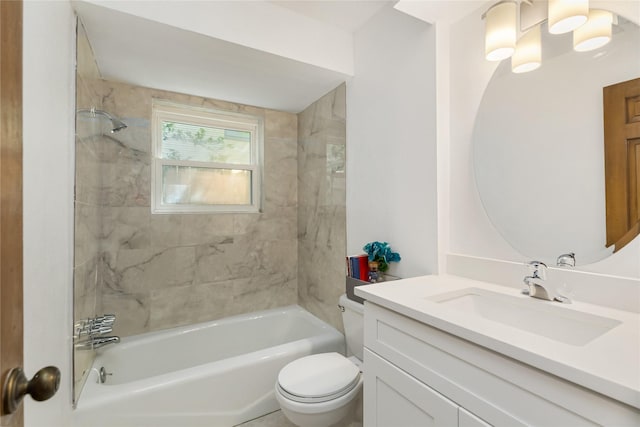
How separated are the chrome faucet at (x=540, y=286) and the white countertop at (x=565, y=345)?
0.03 meters

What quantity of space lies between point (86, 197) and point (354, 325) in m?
1.67

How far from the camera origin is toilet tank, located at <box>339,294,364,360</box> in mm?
1633

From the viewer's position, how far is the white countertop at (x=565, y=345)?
1.83 feet

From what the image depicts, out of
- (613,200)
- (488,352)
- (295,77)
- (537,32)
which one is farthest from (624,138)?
(295,77)

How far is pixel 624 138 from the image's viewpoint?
3.13 ft

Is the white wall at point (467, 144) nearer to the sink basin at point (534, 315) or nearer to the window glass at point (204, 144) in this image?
the sink basin at point (534, 315)

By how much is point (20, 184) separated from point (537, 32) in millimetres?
1687

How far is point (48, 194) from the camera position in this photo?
0.99m

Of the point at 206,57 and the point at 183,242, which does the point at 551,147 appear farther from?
the point at 183,242

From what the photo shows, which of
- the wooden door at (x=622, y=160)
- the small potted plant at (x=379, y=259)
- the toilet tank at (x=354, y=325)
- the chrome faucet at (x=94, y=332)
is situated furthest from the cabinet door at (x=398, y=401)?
the chrome faucet at (x=94, y=332)

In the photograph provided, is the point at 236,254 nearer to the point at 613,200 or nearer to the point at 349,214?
the point at 349,214

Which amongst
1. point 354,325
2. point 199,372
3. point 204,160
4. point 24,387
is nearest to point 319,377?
point 354,325

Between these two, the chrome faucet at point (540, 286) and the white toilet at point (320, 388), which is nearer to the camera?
the chrome faucet at point (540, 286)

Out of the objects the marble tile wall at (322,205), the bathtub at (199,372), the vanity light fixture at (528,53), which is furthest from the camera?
the marble tile wall at (322,205)
